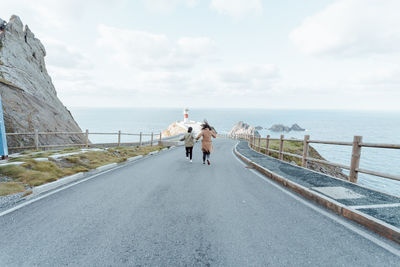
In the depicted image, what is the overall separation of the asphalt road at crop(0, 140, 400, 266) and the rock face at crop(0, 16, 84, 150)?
12.4 metres

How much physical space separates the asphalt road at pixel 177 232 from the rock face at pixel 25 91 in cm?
1237

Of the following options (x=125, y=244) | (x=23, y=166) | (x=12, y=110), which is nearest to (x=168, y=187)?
(x=125, y=244)

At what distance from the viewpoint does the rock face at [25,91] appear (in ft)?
46.7

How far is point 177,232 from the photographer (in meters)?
3.25

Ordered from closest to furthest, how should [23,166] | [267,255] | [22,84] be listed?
[267,255]
[23,166]
[22,84]

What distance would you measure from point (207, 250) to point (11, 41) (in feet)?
88.3

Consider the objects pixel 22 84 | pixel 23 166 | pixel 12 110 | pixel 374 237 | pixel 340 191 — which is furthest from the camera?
pixel 22 84

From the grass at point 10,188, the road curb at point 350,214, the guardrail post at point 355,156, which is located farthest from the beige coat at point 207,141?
the grass at point 10,188

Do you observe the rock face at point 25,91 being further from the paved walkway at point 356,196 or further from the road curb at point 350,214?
the paved walkway at point 356,196

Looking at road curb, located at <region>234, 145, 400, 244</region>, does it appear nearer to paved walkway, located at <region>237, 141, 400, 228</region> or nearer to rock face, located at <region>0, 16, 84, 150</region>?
paved walkway, located at <region>237, 141, 400, 228</region>

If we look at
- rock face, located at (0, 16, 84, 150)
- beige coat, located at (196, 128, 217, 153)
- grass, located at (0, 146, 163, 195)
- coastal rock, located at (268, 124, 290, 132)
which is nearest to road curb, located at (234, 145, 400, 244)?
beige coat, located at (196, 128, 217, 153)

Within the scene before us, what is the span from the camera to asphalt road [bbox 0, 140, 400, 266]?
2605mm

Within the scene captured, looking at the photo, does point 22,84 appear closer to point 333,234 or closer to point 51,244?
point 51,244

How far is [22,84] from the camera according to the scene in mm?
17094
